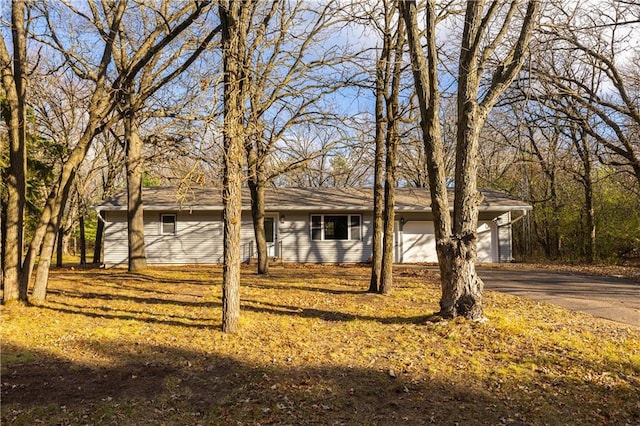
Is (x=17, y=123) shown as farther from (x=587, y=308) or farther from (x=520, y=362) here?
(x=587, y=308)

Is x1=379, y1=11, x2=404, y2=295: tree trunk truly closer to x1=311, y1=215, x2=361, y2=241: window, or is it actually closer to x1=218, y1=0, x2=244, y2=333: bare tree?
x1=218, y1=0, x2=244, y2=333: bare tree

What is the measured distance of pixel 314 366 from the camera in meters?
4.94

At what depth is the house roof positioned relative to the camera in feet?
57.4

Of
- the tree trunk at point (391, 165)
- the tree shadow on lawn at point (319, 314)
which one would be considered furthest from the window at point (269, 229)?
the tree shadow on lawn at point (319, 314)

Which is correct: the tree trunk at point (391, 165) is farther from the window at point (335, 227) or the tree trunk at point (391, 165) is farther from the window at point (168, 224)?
the window at point (168, 224)

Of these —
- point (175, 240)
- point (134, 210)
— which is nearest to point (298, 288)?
point (134, 210)

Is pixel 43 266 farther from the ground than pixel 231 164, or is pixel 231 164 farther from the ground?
pixel 231 164

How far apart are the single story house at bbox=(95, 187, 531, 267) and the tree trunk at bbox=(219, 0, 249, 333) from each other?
11686 mm

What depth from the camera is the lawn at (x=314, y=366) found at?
153 inches

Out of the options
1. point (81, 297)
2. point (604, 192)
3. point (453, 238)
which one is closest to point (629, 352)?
point (453, 238)

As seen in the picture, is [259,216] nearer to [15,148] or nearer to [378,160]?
[378,160]

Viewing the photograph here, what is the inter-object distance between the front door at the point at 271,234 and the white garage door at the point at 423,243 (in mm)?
5370

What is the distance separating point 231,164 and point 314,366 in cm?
285

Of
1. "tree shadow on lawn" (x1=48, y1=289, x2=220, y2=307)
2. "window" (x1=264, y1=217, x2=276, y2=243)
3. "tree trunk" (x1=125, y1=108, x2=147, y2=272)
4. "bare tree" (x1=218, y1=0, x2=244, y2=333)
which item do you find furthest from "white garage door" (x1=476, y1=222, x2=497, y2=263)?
"bare tree" (x1=218, y1=0, x2=244, y2=333)
